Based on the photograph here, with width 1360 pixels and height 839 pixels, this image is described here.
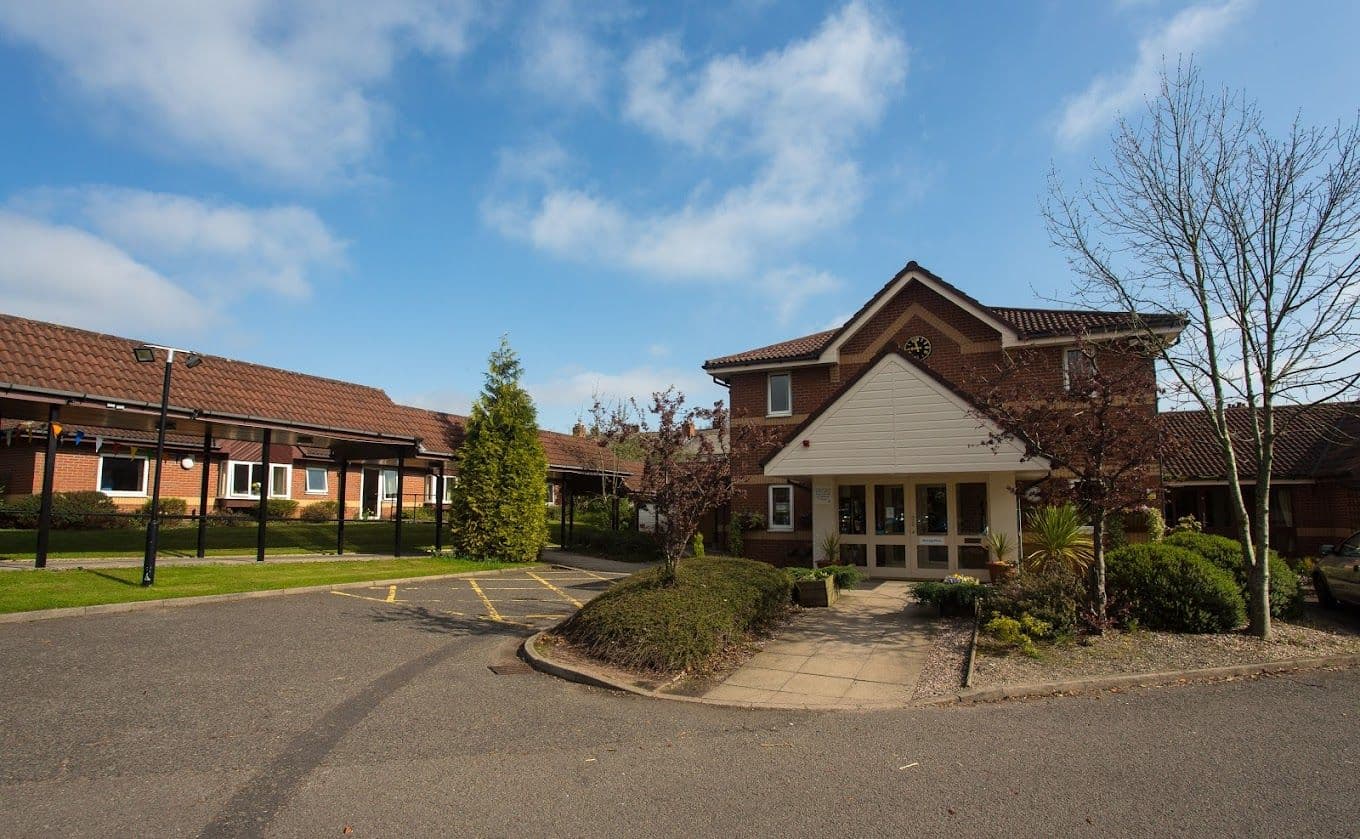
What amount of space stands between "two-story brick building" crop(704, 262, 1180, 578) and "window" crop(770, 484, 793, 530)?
0.10ft

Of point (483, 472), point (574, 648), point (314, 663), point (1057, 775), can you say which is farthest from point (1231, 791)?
point (483, 472)

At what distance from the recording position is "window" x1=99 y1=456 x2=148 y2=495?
27.2m

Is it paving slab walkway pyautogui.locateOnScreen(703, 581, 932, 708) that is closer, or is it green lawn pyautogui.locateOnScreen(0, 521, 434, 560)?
paving slab walkway pyautogui.locateOnScreen(703, 581, 932, 708)

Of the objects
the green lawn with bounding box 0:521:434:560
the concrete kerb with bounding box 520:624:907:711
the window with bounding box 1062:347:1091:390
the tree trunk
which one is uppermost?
the window with bounding box 1062:347:1091:390

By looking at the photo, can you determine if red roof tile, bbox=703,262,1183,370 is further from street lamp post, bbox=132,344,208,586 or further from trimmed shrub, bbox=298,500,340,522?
trimmed shrub, bbox=298,500,340,522

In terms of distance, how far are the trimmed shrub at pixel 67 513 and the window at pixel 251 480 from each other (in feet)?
24.7

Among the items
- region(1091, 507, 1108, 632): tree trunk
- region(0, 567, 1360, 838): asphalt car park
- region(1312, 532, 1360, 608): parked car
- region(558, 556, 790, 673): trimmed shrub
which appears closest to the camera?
region(0, 567, 1360, 838): asphalt car park

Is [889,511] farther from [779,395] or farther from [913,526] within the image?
[779,395]

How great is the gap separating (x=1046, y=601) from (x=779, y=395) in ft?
41.0

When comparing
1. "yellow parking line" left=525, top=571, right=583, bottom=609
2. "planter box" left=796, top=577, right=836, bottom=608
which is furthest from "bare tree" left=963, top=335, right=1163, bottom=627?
"yellow parking line" left=525, top=571, right=583, bottom=609

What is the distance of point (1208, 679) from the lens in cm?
797

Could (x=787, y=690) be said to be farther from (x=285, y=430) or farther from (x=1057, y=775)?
(x=285, y=430)

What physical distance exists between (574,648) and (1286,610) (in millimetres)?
10117

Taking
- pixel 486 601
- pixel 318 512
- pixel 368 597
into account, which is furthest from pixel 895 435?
pixel 318 512
